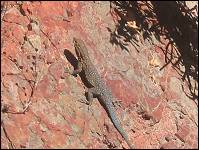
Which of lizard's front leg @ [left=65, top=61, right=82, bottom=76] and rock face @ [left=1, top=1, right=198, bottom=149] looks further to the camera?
lizard's front leg @ [left=65, top=61, right=82, bottom=76]

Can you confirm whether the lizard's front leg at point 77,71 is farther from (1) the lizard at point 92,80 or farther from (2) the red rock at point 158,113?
(2) the red rock at point 158,113

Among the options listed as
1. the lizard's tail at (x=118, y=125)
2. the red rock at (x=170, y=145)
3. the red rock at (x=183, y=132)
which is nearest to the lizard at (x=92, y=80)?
the lizard's tail at (x=118, y=125)

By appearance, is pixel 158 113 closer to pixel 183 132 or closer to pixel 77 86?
pixel 183 132

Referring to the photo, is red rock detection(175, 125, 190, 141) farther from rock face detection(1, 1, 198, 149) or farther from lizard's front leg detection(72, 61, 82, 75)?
lizard's front leg detection(72, 61, 82, 75)

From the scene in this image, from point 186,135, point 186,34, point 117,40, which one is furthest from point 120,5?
point 186,135

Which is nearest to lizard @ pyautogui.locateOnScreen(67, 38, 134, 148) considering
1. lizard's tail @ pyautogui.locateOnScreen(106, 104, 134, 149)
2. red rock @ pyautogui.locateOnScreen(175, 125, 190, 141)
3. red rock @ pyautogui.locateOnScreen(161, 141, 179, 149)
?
lizard's tail @ pyautogui.locateOnScreen(106, 104, 134, 149)

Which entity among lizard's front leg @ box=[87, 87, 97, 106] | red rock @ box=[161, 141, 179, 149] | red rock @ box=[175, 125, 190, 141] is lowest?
red rock @ box=[161, 141, 179, 149]
